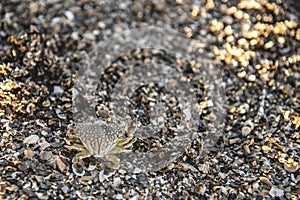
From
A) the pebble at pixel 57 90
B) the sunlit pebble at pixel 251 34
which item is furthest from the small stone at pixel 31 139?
the sunlit pebble at pixel 251 34

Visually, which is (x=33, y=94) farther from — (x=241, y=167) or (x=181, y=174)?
(x=241, y=167)

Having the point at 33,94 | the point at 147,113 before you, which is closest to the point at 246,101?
the point at 147,113

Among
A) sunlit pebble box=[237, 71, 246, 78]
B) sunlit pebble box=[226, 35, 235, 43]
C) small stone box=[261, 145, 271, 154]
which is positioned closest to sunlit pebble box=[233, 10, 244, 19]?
sunlit pebble box=[226, 35, 235, 43]

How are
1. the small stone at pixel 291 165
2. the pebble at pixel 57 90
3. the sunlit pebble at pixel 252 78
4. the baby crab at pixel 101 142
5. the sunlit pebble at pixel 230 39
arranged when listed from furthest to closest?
the sunlit pebble at pixel 230 39 < the sunlit pebble at pixel 252 78 < the pebble at pixel 57 90 < the small stone at pixel 291 165 < the baby crab at pixel 101 142

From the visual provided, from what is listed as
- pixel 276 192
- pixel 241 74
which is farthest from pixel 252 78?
pixel 276 192

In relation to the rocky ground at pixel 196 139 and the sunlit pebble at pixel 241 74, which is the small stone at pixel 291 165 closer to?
the rocky ground at pixel 196 139

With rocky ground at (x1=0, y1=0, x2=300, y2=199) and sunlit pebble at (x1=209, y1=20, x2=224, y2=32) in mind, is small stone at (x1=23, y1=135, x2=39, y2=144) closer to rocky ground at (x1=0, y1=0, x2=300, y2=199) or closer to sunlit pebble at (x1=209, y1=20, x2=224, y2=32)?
rocky ground at (x1=0, y1=0, x2=300, y2=199)
